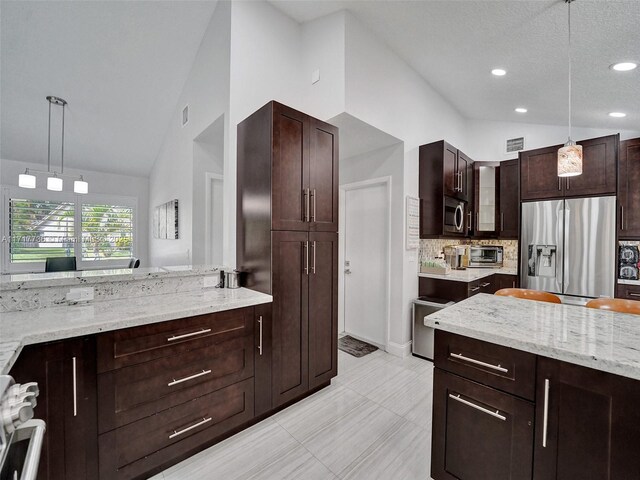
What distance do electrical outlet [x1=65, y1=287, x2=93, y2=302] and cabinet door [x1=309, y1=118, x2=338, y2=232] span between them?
5.39ft

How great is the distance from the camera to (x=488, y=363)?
1271 millimetres

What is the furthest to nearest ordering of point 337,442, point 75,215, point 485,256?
point 75,215
point 485,256
point 337,442

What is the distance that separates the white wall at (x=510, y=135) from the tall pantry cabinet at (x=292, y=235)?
3434 millimetres

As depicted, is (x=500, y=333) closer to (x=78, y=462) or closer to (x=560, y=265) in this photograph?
(x=78, y=462)

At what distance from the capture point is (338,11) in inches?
101

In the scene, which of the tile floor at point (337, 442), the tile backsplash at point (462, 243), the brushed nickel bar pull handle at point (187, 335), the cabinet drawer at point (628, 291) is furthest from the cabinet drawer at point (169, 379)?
the cabinet drawer at point (628, 291)

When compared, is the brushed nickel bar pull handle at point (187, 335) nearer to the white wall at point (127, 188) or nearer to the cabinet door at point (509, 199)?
the cabinet door at point (509, 199)

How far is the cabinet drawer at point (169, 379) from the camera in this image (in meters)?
1.45

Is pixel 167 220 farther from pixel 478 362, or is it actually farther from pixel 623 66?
pixel 623 66

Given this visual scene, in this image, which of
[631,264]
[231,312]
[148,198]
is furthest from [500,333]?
[148,198]

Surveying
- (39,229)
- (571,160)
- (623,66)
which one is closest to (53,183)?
(39,229)

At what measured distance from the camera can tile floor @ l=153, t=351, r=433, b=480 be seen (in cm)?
165

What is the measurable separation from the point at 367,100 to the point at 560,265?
308 cm

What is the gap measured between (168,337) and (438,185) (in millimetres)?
3247
